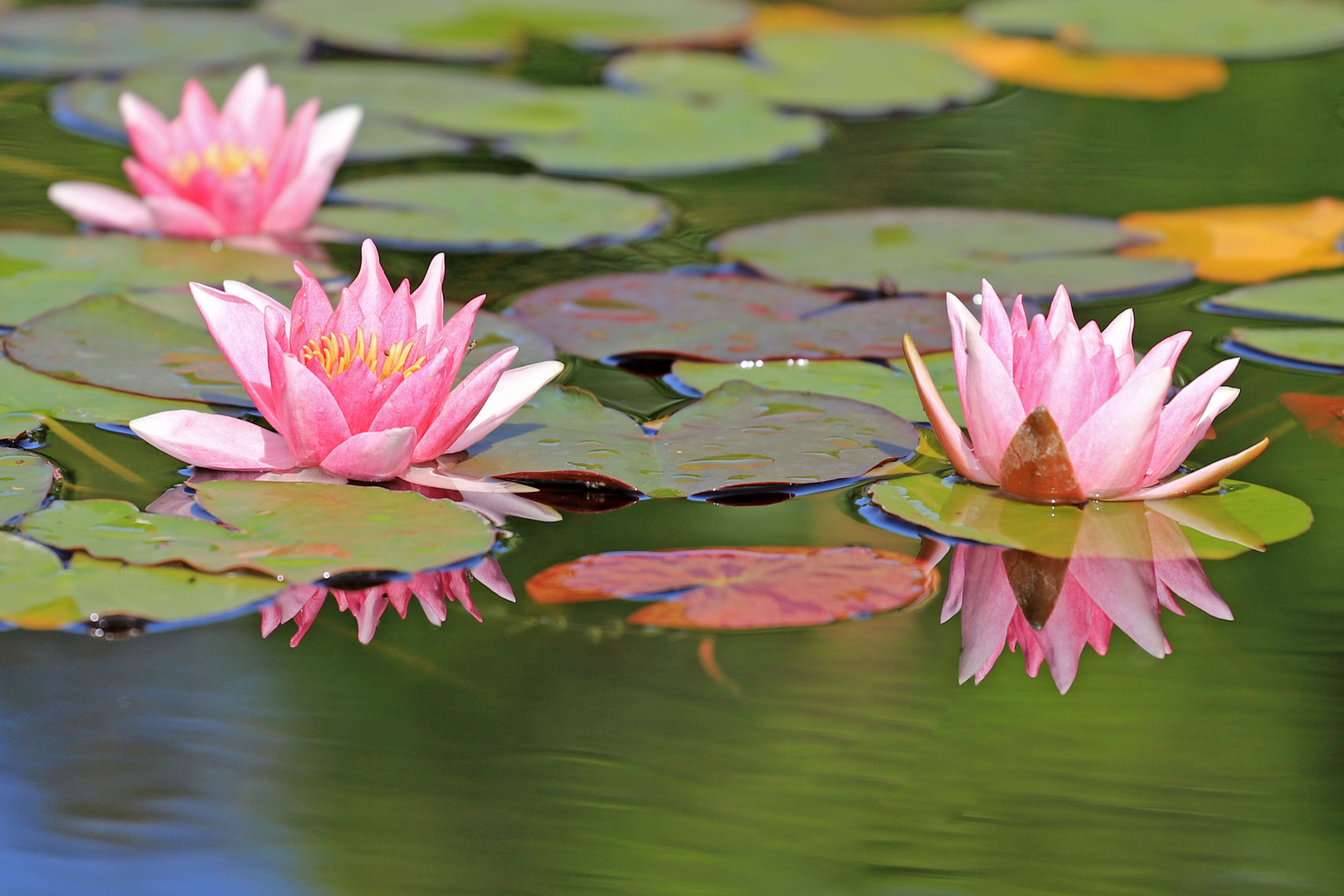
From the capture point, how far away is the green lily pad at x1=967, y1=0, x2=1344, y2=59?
180 inches

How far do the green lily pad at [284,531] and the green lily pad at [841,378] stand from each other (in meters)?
0.62

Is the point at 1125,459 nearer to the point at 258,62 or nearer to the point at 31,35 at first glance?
the point at 258,62

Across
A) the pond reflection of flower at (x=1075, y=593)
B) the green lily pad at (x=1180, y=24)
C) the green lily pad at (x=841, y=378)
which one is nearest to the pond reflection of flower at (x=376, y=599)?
the pond reflection of flower at (x=1075, y=593)

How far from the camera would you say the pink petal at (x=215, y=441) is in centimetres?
168

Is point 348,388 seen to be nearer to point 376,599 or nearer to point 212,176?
point 376,599

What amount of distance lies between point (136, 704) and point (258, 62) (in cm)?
321

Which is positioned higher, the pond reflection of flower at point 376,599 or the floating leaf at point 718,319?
the floating leaf at point 718,319

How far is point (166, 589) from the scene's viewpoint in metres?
1.44

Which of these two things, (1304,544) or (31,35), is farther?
(31,35)

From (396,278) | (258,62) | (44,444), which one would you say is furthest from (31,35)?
(44,444)

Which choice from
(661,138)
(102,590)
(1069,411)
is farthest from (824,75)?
(102,590)

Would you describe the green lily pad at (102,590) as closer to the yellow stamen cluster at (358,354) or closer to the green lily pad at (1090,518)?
the yellow stamen cluster at (358,354)

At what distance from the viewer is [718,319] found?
7.63 feet

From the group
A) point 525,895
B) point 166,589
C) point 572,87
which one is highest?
point 572,87
